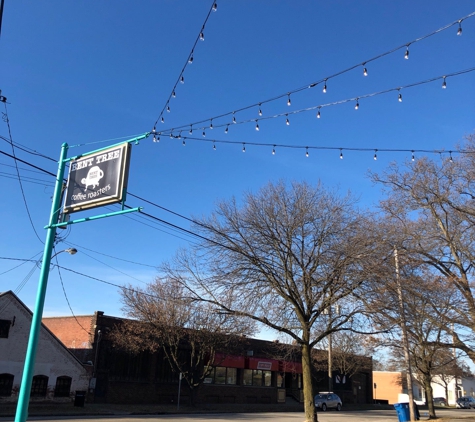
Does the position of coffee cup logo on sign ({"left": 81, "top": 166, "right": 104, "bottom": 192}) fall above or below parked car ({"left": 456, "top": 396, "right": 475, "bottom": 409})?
above

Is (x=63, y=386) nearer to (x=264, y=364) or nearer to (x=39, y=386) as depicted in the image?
(x=39, y=386)

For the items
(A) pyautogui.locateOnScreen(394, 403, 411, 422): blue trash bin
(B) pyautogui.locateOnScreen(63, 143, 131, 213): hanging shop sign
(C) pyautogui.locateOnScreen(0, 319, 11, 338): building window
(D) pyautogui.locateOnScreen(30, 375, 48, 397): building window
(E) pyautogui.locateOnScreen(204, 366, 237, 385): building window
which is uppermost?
(B) pyautogui.locateOnScreen(63, 143, 131, 213): hanging shop sign

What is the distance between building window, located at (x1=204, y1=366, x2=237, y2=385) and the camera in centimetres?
4106

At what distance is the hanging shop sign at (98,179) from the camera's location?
9.27 m

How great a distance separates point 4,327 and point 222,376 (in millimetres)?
20150

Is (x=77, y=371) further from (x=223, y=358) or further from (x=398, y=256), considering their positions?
(x=398, y=256)

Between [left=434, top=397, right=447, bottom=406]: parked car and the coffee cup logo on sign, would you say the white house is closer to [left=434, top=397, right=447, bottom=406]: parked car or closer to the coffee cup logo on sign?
the coffee cup logo on sign

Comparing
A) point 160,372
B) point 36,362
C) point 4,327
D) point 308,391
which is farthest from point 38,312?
point 160,372

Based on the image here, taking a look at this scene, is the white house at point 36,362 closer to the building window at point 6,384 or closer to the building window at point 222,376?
the building window at point 6,384

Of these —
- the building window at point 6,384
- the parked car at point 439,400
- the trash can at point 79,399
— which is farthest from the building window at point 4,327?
the parked car at point 439,400

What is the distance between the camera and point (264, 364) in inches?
1828

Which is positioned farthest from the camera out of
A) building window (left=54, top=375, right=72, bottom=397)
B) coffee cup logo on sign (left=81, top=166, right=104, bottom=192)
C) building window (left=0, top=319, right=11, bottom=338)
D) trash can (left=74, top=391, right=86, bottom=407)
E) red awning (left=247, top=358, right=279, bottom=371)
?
red awning (left=247, top=358, right=279, bottom=371)

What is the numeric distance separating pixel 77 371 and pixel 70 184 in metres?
25.5

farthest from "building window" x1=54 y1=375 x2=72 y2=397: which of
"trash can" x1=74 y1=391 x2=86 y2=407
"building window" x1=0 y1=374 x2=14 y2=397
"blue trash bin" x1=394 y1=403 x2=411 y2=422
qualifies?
"blue trash bin" x1=394 y1=403 x2=411 y2=422
